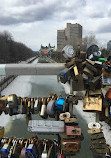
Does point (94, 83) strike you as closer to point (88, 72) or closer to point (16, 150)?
point (88, 72)

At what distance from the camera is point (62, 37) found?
506ft

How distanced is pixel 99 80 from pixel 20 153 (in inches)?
100

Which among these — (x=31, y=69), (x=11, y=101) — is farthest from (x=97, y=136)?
(x=31, y=69)

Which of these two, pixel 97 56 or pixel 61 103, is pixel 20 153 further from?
pixel 97 56

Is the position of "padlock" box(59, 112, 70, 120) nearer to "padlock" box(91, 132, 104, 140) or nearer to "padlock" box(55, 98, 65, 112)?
"padlock" box(55, 98, 65, 112)

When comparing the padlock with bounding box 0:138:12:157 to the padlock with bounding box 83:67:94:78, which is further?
the padlock with bounding box 0:138:12:157

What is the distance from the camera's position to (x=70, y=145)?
354cm

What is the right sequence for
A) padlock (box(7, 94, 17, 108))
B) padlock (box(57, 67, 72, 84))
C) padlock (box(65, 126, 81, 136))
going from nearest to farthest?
padlock (box(57, 67, 72, 84))
padlock (box(65, 126, 81, 136))
padlock (box(7, 94, 17, 108))

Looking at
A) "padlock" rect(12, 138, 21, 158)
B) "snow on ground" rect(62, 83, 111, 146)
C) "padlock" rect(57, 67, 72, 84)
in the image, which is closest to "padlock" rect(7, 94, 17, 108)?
"padlock" rect(12, 138, 21, 158)

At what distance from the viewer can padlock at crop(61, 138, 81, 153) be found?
353cm

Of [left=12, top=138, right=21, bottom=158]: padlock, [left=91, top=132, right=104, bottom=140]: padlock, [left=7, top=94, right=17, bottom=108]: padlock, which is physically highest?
[left=7, top=94, right=17, bottom=108]: padlock

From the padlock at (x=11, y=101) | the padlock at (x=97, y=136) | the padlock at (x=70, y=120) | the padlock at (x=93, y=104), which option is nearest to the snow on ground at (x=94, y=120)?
the padlock at (x=97, y=136)

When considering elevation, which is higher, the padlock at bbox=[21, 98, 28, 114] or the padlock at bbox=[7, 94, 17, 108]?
the padlock at bbox=[7, 94, 17, 108]

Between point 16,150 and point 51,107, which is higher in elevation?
point 51,107
